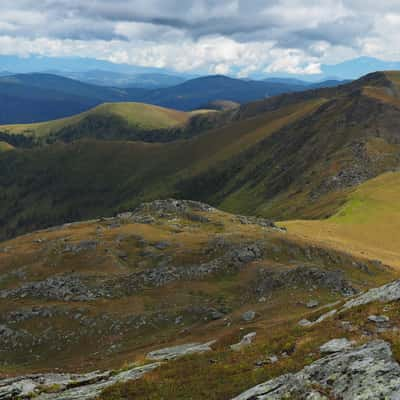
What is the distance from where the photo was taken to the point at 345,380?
53.1 feet

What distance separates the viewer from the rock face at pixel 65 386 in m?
22.4

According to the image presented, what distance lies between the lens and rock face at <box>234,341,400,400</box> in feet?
49.9

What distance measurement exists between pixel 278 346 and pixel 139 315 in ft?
111

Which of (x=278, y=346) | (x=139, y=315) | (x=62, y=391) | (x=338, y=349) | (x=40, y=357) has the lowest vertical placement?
(x=40, y=357)

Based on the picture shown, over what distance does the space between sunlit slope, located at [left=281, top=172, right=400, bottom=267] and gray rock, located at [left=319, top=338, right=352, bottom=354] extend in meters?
61.6

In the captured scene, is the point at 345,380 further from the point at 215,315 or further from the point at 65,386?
the point at 215,315

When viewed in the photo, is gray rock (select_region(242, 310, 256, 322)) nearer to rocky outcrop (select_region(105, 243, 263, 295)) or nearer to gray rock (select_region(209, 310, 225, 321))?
gray rock (select_region(209, 310, 225, 321))

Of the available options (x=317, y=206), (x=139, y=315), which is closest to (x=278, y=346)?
(x=139, y=315)

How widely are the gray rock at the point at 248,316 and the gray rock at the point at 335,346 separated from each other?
24.7 meters

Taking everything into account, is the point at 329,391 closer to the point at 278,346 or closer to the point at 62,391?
the point at 278,346

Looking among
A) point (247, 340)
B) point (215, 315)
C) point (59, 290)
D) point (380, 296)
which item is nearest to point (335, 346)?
point (380, 296)

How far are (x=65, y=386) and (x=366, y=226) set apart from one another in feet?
308

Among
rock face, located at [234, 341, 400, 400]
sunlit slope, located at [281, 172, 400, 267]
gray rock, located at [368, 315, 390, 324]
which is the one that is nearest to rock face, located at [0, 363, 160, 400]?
rock face, located at [234, 341, 400, 400]

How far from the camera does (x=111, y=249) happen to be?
242 ft
